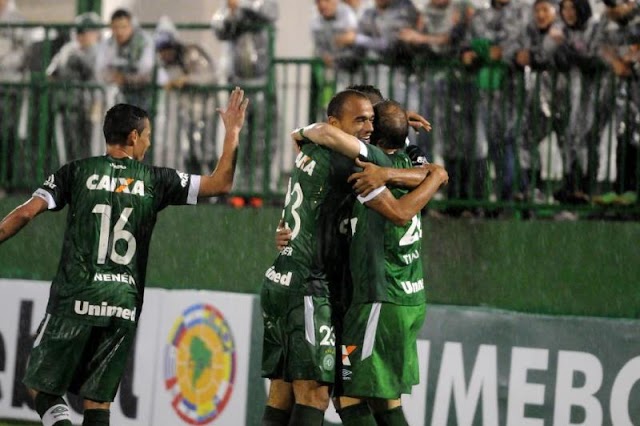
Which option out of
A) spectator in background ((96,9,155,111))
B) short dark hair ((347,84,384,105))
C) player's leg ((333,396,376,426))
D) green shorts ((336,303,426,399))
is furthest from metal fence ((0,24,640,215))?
player's leg ((333,396,376,426))

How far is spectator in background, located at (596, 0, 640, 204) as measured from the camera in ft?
32.6

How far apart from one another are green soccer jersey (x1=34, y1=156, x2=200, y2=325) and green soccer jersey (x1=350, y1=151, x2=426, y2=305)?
1.22m

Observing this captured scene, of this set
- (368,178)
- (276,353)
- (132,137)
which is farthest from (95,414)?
(368,178)

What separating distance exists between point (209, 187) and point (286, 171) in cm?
379

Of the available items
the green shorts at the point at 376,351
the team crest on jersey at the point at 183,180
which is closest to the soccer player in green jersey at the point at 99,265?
the team crest on jersey at the point at 183,180

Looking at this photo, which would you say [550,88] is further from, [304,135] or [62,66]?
[62,66]

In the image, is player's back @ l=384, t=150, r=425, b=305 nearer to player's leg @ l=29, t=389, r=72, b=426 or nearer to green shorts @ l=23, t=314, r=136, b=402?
green shorts @ l=23, t=314, r=136, b=402

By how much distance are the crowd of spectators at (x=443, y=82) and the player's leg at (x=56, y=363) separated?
156 inches

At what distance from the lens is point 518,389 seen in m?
9.55

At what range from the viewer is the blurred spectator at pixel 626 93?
992 centimetres

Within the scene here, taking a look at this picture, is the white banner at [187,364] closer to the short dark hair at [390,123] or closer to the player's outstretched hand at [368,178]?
the short dark hair at [390,123]

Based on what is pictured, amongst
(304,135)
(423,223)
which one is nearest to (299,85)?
(423,223)

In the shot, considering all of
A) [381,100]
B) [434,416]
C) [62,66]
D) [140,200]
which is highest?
[62,66]

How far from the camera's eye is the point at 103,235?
763cm
